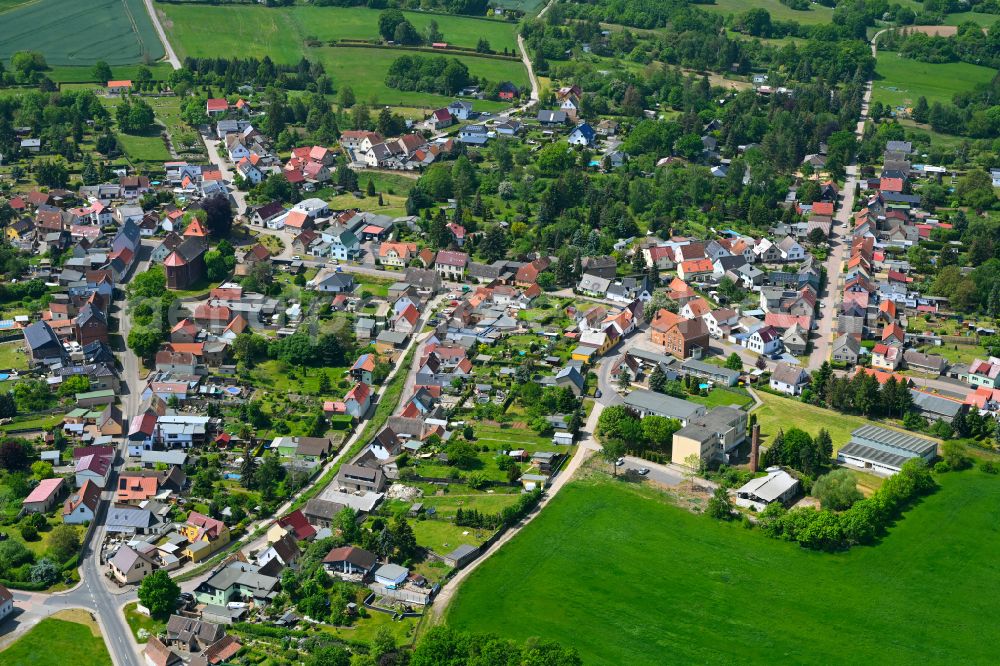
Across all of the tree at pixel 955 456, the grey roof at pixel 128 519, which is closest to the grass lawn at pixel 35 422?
the grey roof at pixel 128 519

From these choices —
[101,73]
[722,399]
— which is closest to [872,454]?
[722,399]

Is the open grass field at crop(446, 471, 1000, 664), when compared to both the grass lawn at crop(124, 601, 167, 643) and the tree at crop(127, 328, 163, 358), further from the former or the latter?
the tree at crop(127, 328, 163, 358)

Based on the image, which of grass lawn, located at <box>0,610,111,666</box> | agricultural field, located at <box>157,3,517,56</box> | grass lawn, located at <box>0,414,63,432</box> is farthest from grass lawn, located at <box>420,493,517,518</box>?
agricultural field, located at <box>157,3,517,56</box>

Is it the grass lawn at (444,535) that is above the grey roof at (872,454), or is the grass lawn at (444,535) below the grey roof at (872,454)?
above

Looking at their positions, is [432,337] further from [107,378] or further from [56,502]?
[56,502]

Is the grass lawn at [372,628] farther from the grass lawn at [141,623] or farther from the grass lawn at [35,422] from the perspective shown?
the grass lawn at [35,422]

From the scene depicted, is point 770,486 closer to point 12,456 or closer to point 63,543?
point 63,543
